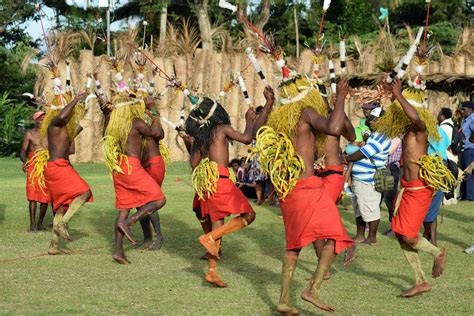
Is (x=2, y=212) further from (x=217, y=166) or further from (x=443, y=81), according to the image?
(x=443, y=81)

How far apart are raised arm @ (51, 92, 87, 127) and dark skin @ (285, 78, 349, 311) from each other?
10.8 ft

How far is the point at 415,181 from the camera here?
733 centimetres

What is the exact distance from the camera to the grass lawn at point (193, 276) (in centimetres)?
672

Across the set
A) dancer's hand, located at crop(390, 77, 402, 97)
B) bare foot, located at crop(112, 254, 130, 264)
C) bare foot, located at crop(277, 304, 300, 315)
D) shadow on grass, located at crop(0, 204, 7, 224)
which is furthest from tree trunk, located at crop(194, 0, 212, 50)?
bare foot, located at crop(277, 304, 300, 315)

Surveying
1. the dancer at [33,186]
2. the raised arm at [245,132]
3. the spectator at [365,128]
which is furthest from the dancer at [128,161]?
the spectator at [365,128]

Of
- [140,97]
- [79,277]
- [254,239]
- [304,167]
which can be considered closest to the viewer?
[304,167]

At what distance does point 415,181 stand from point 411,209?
0.86 ft

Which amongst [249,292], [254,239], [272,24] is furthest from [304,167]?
[272,24]

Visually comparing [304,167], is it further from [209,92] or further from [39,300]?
[209,92]

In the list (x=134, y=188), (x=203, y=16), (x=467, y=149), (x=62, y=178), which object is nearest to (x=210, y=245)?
(x=134, y=188)

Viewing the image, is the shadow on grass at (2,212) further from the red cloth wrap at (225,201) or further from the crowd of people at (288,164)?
the red cloth wrap at (225,201)

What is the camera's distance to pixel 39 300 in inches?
270

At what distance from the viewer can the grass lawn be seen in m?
6.72

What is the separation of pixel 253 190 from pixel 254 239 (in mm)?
5517
